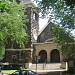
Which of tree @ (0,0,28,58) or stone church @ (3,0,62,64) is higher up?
tree @ (0,0,28,58)

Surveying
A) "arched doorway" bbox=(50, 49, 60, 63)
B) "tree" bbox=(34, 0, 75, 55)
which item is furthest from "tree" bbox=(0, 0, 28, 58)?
"arched doorway" bbox=(50, 49, 60, 63)

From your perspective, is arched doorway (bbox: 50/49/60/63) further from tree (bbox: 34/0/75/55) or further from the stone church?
tree (bbox: 34/0/75/55)

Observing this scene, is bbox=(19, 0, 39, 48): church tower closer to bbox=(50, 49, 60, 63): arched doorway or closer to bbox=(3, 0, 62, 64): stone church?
bbox=(3, 0, 62, 64): stone church

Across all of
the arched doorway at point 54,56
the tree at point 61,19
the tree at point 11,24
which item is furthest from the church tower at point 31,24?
the tree at point 61,19

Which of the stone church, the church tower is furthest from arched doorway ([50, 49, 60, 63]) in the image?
the church tower

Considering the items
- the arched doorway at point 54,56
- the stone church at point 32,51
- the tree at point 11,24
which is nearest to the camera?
the tree at point 11,24

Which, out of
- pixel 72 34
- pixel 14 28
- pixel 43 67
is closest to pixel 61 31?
pixel 72 34

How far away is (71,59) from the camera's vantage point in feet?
171

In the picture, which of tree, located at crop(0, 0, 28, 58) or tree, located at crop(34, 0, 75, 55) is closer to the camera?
tree, located at crop(34, 0, 75, 55)

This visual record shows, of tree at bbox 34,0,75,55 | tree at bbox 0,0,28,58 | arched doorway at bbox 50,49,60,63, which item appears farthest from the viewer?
arched doorway at bbox 50,49,60,63

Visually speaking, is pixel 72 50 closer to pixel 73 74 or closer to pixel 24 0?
pixel 73 74

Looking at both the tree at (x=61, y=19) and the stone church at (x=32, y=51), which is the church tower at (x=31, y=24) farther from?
the tree at (x=61, y=19)

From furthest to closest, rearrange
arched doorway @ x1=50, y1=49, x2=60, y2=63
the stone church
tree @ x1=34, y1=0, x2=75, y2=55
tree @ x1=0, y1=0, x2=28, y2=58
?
arched doorway @ x1=50, y1=49, x2=60, y2=63
the stone church
tree @ x1=0, y1=0, x2=28, y2=58
tree @ x1=34, y1=0, x2=75, y2=55

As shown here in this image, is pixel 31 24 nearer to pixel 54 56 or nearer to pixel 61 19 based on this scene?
pixel 54 56
